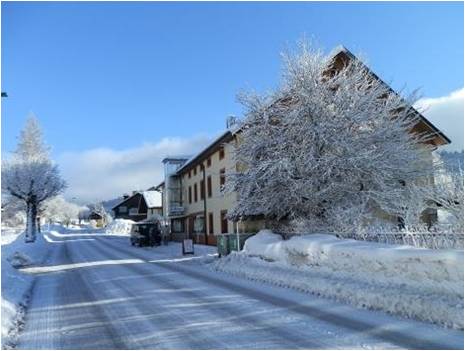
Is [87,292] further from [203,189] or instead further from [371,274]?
[203,189]

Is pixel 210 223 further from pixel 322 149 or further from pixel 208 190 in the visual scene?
pixel 322 149

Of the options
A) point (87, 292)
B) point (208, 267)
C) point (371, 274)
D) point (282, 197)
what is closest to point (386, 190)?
point (282, 197)

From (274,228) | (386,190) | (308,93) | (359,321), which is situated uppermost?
(308,93)

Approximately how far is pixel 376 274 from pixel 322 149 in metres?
9.23

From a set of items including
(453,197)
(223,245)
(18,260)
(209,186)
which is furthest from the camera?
(209,186)

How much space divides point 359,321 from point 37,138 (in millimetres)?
58887

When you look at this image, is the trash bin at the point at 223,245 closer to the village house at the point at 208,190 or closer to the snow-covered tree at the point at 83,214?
the village house at the point at 208,190

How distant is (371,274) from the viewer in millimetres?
11086

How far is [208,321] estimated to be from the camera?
8.98m

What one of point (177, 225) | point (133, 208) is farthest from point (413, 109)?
point (133, 208)

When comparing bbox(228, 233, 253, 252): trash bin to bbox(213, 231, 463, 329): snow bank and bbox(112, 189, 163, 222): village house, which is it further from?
bbox(112, 189, 163, 222): village house

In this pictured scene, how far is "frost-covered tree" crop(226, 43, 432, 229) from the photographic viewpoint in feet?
63.3

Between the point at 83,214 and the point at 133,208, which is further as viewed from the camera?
the point at 83,214

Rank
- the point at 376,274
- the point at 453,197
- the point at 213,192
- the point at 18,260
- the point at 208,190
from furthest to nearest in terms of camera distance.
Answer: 1. the point at 208,190
2. the point at 213,192
3. the point at 18,260
4. the point at 453,197
5. the point at 376,274
